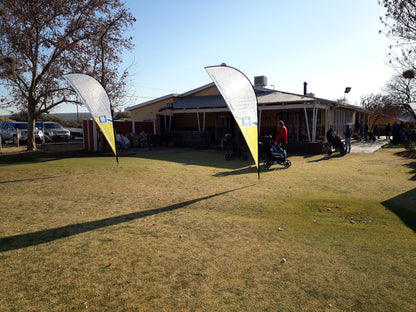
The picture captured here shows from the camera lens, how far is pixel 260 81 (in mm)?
23578

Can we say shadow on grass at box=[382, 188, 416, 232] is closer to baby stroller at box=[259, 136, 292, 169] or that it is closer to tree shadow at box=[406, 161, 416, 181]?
tree shadow at box=[406, 161, 416, 181]

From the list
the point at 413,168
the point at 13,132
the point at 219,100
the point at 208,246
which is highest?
the point at 219,100

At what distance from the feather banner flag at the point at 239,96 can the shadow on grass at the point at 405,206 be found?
312cm

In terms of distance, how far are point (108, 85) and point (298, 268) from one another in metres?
16.6

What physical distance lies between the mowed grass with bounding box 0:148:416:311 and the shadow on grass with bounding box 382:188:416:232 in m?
0.04

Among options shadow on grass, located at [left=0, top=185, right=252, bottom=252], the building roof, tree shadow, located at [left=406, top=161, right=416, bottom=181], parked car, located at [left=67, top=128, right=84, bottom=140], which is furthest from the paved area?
parked car, located at [left=67, top=128, right=84, bottom=140]

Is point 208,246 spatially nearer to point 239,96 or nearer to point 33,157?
point 239,96

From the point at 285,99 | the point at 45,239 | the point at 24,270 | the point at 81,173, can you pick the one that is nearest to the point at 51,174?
the point at 81,173

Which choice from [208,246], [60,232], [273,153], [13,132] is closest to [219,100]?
[273,153]

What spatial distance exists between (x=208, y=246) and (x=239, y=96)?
13.9ft

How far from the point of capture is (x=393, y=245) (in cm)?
426

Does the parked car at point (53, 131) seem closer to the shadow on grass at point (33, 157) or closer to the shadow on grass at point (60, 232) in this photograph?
the shadow on grass at point (33, 157)

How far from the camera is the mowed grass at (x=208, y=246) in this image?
118 inches

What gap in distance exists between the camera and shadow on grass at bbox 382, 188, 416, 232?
5.40m
